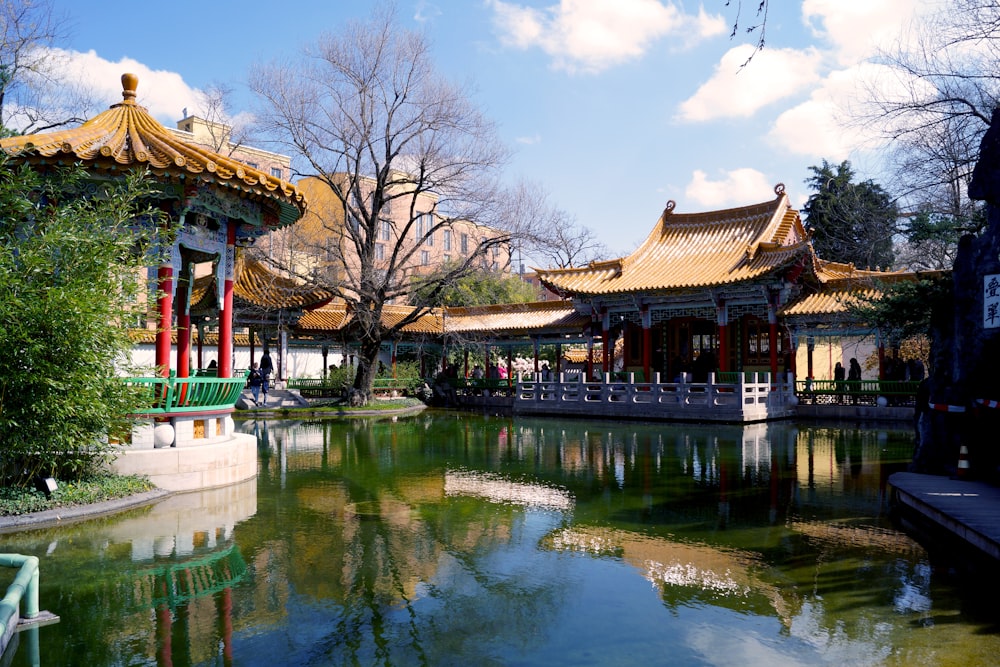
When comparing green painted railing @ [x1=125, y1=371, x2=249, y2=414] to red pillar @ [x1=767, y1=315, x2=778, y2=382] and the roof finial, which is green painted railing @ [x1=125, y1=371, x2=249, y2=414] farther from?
red pillar @ [x1=767, y1=315, x2=778, y2=382]

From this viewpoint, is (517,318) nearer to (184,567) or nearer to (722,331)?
(722,331)

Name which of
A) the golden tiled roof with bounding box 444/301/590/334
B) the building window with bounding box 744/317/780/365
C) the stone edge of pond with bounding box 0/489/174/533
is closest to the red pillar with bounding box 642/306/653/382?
the golden tiled roof with bounding box 444/301/590/334

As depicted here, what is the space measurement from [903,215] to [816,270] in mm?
8593

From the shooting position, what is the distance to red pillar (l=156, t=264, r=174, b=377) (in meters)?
9.03

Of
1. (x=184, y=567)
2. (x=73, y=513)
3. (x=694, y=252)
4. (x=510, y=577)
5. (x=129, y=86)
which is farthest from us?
(x=694, y=252)

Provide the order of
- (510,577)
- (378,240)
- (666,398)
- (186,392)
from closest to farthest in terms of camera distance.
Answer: (510,577) → (186,392) → (666,398) → (378,240)

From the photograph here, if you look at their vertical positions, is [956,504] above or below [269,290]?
below

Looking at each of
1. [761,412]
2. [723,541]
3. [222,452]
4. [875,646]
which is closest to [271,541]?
[222,452]

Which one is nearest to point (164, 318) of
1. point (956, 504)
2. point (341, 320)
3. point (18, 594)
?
point (18, 594)

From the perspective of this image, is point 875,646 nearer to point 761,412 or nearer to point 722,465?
point 722,465

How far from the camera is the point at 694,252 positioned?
24266 mm

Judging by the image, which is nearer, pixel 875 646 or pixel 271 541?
pixel 875 646

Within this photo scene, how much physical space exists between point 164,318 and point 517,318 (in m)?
19.8

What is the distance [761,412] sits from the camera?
62.8 feet
